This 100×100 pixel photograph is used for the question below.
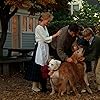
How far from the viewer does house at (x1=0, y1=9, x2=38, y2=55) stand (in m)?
22.1

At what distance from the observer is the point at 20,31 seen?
75.8 ft

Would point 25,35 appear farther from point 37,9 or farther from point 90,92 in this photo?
point 90,92

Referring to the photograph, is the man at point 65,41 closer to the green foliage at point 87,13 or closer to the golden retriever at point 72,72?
the golden retriever at point 72,72

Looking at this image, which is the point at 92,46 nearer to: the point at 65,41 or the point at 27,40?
the point at 65,41

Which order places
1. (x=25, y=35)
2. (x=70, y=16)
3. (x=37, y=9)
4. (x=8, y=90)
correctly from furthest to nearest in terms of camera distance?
(x=70, y=16) → (x=25, y=35) → (x=37, y=9) → (x=8, y=90)

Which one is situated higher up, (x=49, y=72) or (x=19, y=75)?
(x=49, y=72)

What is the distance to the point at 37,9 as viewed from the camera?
15.2 metres

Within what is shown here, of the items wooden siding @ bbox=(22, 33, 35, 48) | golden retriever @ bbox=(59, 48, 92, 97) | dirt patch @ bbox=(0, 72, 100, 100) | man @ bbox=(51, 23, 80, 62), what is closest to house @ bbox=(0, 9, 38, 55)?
wooden siding @ bbox=(22, 33, 35, 48)

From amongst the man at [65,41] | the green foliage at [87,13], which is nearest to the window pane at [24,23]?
the green foliage at [87,13]

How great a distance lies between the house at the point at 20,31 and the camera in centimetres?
2209

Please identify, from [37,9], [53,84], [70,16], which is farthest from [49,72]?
[70,16]

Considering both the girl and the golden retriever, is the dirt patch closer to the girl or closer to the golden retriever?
the golden retriever

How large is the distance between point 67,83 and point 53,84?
1.20 ft

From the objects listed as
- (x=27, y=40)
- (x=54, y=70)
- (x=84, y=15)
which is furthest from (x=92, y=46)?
(x=84, y=15)
